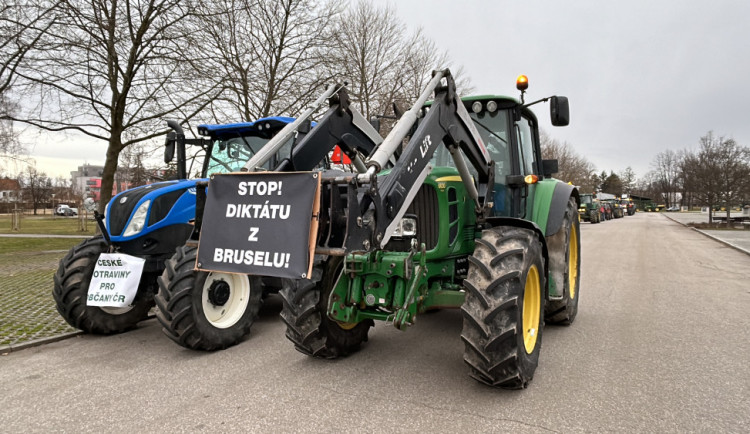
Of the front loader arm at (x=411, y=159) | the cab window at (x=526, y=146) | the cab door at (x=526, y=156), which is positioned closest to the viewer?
the front loader arm at (x=411, y=159)

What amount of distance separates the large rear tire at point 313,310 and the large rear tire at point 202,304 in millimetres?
994

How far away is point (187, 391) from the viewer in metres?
3.74

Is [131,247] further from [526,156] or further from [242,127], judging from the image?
[526,156]

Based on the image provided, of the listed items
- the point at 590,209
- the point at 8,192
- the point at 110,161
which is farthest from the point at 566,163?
the point at 8,192

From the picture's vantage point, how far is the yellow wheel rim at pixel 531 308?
3869mm

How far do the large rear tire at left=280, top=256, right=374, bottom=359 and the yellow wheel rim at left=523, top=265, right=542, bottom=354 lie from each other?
5.05 ft

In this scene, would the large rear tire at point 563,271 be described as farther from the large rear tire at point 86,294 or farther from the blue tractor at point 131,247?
the large rear tire at point 86,294

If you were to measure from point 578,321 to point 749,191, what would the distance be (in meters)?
24.1

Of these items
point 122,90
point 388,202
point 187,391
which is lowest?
point 187,391

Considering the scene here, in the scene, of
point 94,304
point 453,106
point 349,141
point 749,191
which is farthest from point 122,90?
point 749,191

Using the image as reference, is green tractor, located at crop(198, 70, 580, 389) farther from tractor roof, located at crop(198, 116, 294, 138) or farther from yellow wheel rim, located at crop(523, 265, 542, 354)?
tractor roof, located at crop(198, 116, 294, 138)

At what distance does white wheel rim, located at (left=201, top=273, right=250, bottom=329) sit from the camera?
4816mm

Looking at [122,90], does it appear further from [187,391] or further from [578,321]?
[578,321]

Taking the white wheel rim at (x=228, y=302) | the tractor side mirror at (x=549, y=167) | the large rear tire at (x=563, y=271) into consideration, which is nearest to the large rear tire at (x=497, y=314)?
the large rear tire at (x=563, y=271)
